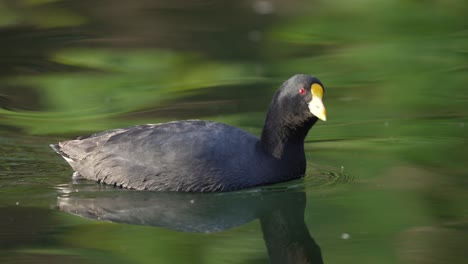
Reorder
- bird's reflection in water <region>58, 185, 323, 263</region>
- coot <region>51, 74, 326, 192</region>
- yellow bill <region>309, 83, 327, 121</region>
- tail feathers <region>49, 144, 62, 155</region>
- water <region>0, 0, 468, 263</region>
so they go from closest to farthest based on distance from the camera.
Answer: water <region>0, 0, 468, 263</region> → bird's reflection in water <region>58, 185, 323, 263</region> → yellow bill <region>309, 83, 327, 121</region> → coot <region>51, 74, 326, 192</region> → tail feathers <region>49, 144, 62, 155</region>

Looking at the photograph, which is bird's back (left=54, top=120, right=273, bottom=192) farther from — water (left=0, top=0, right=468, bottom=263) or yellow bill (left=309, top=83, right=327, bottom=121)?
yellow bill (left=309, top=83, right=327, bottom=121)

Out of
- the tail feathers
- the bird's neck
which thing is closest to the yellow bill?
the bird's neck

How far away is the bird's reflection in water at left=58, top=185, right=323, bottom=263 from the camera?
285 inches

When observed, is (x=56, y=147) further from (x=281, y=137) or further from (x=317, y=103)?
(x=317, y=103)

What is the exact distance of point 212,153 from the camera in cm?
795

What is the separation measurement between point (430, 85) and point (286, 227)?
4.00 metres

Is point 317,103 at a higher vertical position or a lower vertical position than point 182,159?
higher

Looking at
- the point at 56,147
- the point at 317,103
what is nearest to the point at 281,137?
the point at 317,103

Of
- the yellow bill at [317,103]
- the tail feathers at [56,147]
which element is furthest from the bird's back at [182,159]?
the yellow bill at [317,103]

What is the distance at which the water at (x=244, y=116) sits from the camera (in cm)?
696

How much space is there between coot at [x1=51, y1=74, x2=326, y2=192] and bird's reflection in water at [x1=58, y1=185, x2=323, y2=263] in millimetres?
96

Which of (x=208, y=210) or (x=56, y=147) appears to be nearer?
(x=208, y=210)

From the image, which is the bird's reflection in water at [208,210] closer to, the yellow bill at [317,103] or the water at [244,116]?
the water at [244,116]

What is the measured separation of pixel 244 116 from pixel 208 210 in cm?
245
